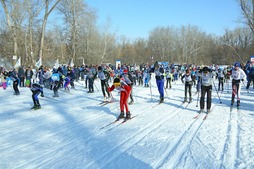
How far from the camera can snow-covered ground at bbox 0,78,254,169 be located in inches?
205

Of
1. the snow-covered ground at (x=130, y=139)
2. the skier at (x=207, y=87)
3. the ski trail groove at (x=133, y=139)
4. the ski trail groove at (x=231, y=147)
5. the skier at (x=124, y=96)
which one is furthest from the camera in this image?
the skier at (x=207, y=87)

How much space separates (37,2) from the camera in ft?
101

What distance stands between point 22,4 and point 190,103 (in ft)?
95.0

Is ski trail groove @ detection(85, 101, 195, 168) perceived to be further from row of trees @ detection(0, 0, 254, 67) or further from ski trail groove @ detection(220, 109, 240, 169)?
row of trees @ detection(0, 0, 254, 67)

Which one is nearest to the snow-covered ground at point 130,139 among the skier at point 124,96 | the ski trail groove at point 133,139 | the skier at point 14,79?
the ski trail groove at point 133,139

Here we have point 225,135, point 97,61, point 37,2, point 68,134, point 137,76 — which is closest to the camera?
point 225,135

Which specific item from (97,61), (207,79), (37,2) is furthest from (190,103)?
(97,61)

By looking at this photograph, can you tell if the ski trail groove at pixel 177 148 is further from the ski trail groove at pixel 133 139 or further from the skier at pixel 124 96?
the skier at pixel 124 96

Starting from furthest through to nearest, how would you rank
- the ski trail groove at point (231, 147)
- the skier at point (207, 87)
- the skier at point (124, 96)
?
the skier at point (207, 87) → the skier at point (124, 96) → the ski trail groove at point (231, 147)

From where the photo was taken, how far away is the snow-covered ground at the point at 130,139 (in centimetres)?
520

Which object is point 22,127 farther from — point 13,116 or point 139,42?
point 139,42

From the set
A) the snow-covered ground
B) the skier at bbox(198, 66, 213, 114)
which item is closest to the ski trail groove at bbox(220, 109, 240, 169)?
the snow-covered ground

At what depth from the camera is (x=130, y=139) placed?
6.66 meters

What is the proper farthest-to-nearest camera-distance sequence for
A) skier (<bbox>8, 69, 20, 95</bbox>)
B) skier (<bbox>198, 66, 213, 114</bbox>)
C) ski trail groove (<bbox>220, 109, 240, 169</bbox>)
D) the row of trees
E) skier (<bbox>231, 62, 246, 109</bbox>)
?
1. the row of trees
2. skier (<bbox>8, 69, 20, 95</bbox>)
3. skier (<bbox>231, 62, 246, 109</bbox>)
4. skier (<bbox>198, 66, 213, 114</bbox>)
5. ski trail groove (<bbox>220, 109, 240, 169</bbox>)
